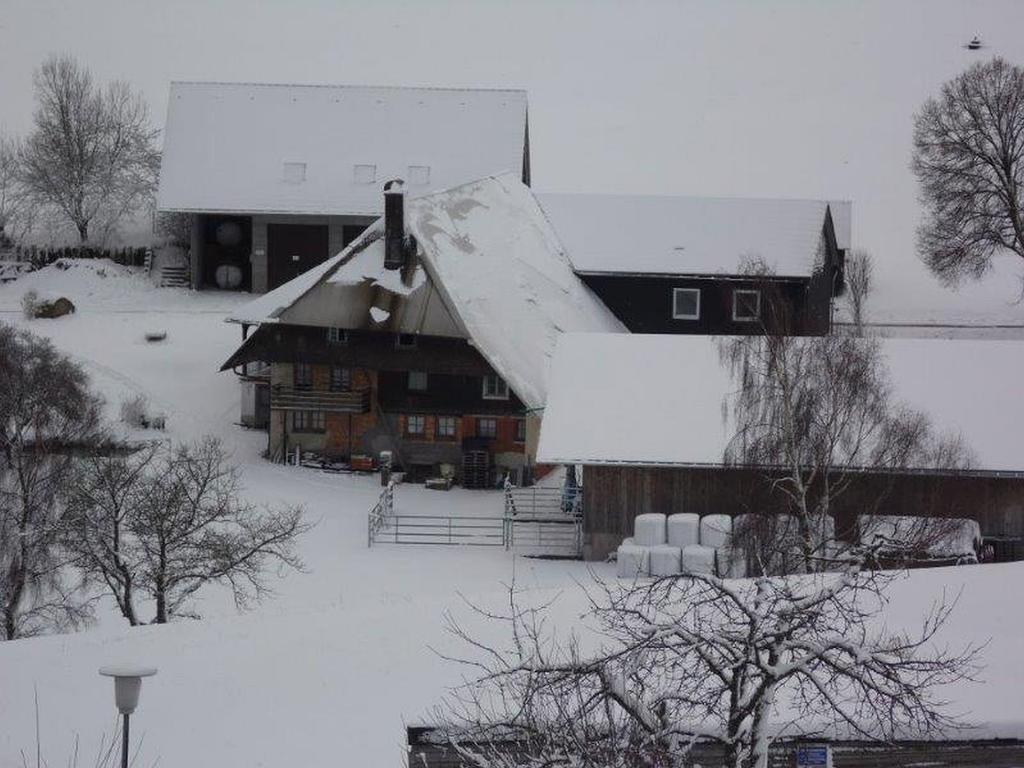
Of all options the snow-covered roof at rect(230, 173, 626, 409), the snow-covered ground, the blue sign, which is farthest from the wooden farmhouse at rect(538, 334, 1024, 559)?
the blue sign

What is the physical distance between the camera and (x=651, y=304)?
4856cm

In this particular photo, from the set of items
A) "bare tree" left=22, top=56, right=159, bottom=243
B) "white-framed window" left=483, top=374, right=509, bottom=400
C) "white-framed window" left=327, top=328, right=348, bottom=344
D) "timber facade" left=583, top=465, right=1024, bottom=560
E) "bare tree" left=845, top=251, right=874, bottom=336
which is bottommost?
"timber facade" left=583, top=465, right=1024, bottom=560

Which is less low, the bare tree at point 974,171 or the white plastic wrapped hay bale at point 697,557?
the bare tree at point 974,171

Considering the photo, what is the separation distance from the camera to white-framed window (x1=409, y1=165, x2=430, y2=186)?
56.2 m

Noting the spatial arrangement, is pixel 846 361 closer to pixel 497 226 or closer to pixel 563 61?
pixel 497 226

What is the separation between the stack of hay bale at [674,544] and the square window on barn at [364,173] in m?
27.5

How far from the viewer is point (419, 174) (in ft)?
185

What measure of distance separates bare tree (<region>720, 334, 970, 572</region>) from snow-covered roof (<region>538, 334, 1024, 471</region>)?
3.71ft

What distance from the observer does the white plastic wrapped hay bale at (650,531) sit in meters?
30.2

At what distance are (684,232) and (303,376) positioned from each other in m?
14.0

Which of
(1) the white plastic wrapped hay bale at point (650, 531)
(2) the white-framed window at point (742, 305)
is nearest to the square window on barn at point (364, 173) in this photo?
(2) the white-framed window at point (742, 305)

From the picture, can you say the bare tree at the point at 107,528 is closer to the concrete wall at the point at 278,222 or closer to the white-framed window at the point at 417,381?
the white-framed window at the point at 417,381

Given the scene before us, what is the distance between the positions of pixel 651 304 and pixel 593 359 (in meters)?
13.1

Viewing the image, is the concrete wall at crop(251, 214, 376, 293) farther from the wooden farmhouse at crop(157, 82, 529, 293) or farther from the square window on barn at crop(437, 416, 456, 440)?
the square window on barn at crop(437, 416, 456, 440)
